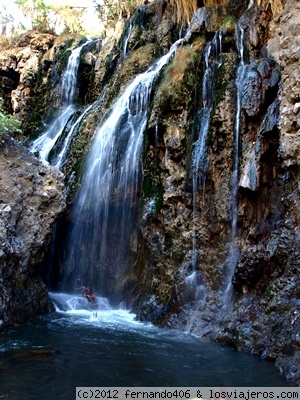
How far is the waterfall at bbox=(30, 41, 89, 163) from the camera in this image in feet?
64.3

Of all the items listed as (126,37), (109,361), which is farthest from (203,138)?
(126,37)

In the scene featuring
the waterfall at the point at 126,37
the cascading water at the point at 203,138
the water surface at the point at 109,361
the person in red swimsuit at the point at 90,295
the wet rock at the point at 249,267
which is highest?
the waterfall at the point at 126,37

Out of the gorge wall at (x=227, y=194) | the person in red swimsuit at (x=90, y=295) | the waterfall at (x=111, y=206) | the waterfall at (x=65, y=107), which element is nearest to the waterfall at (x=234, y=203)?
the gorge wall at (x=227, y=194)

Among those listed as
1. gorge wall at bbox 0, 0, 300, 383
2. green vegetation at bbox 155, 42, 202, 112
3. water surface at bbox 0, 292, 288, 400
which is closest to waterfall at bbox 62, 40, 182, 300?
gorge wall at bbox 0, 0, 300, 383

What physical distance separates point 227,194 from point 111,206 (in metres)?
4.58

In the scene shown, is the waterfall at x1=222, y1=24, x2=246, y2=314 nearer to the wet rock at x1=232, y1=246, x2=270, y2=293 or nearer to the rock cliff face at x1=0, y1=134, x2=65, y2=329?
the wet rock at x1=232, y1=246, x2=270, y2=293

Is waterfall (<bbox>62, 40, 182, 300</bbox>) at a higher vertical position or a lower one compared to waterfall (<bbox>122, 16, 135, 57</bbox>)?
lower

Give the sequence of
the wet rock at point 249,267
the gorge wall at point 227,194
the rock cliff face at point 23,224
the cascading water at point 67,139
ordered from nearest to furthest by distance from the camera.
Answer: the gorge wall at point 227,194, the wet rock at point 249,267, the rock cliff face at point 23,224, the cascading water at point 67,139

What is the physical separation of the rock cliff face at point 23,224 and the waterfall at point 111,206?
2.20 meters

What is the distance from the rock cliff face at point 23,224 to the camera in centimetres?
1022

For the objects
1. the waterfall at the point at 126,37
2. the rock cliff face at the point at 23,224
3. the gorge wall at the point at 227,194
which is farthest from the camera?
the waterfall at the point at 126,37

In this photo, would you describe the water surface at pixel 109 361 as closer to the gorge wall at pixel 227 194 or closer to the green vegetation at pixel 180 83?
the gorge wall at pixel 227 194

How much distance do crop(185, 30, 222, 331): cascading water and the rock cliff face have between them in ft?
13.5

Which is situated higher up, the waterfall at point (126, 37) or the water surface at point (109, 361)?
the waterfall at point (126, 37)
